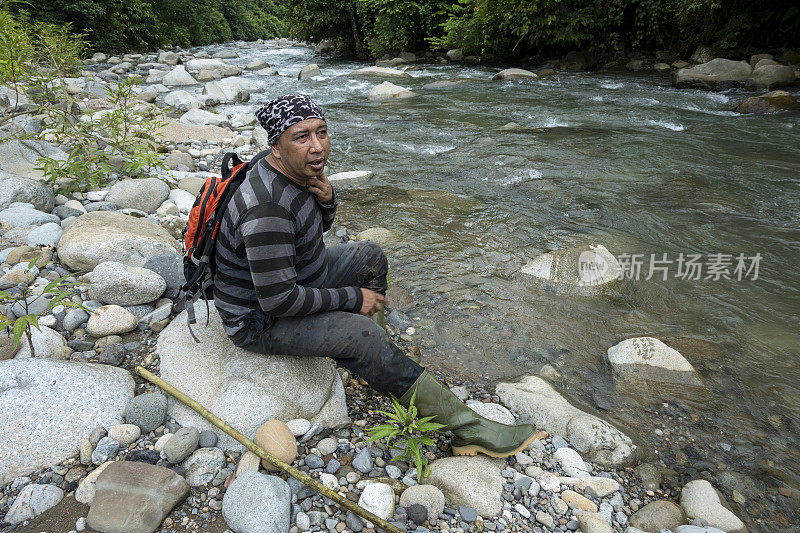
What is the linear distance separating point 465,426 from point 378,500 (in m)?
0.60

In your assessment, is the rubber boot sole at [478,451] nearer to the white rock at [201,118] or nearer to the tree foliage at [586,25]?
the white rock at [201,118]

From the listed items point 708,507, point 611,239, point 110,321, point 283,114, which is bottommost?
point 708,507

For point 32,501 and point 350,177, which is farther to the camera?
point 350,177

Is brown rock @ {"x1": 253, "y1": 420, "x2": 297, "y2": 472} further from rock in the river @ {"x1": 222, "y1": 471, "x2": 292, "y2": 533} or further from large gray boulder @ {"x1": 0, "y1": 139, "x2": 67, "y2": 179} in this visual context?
large gray boulder @ {"x1": 0, "y1": 139, "x2": 67, "y2": 179}

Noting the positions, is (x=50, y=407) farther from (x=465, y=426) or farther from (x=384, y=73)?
(x=384, y=73)

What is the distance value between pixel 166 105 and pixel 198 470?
10679 millimetres

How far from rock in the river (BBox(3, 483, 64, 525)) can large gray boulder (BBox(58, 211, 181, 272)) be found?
1.91 m

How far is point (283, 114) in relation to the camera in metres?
2.32

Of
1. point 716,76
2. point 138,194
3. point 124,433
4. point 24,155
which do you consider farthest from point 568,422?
point 716,76

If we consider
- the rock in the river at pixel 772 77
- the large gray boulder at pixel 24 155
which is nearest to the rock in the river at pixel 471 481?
the large gray boulder at pixel 24 155

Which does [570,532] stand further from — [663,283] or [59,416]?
[663,283]

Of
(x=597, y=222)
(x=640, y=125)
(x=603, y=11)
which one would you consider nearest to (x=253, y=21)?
(x=603, y=11)

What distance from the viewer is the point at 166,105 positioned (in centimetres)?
1087

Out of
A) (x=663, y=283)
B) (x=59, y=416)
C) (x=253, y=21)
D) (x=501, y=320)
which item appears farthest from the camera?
(x=253, y=21)
